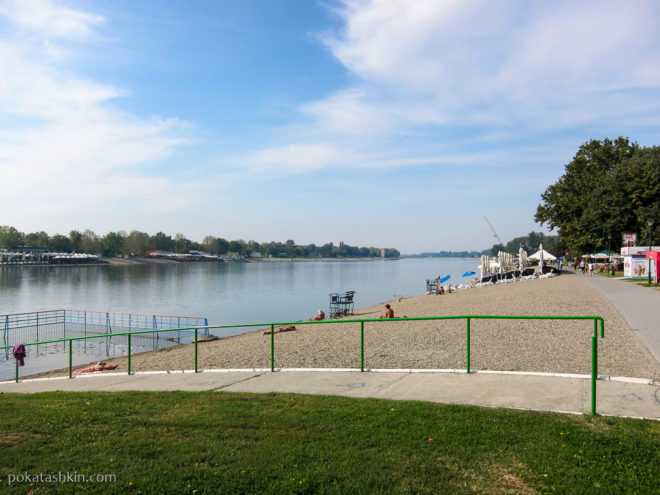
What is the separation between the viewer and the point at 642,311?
19.5m

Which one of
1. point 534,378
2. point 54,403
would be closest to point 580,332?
point 534,378

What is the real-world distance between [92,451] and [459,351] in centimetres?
1049

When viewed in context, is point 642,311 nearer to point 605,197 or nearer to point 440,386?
point 440,386

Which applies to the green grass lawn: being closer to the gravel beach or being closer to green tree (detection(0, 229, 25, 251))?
the gravel beach

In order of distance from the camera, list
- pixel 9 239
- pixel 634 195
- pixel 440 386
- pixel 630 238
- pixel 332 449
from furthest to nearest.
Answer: pixel 9 239 < pixel 634 195 < pixel 630 238 < pixel 440 386 < pixel 332 449

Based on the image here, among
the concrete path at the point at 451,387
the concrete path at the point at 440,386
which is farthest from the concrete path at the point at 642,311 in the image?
the concrete path at the point at 451,387

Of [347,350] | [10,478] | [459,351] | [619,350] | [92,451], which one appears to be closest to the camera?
[10,478]

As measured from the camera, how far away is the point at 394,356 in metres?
13.6

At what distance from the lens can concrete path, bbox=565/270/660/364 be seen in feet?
44.3

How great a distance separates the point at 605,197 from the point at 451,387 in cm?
5551

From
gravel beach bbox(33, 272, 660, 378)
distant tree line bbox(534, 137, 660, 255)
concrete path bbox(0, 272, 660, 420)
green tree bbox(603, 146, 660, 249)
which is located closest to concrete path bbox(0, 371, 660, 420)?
concrete path bbox(0, 272, 660, 420)

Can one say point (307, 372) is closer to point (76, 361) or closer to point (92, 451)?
point (92, 451)

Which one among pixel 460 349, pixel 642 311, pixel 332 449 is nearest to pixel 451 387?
pixel 332 449

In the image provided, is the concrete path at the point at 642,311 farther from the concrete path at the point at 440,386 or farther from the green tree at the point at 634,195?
the green tree at the point at 634,195
